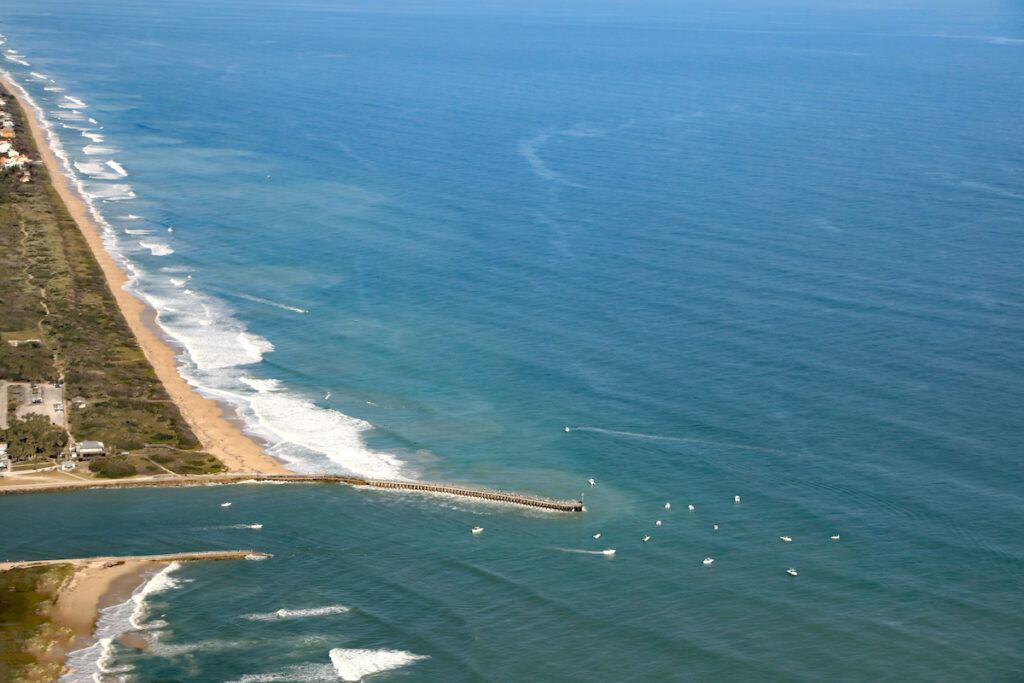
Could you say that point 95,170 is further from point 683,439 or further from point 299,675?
point 299,675

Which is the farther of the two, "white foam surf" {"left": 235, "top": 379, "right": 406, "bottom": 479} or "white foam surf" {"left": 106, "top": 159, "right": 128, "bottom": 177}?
"white foam surf" {"left": 106, "top": 159, "right": 128, "bottom": 177}

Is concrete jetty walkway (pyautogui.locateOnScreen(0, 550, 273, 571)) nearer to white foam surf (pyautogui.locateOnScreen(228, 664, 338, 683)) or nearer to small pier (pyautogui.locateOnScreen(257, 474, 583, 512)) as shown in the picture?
small pier (pyautogui.locateOnScreen(257, 474, 583, 512))

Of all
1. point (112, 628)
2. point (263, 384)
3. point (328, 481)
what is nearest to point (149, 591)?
point (112, 628)

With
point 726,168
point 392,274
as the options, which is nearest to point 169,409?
point 392,274

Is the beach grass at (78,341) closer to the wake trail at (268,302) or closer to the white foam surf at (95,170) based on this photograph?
the wake trail at (268,302)

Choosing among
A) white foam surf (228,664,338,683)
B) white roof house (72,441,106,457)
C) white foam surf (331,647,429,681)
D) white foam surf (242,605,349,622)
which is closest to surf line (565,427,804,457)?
white foam surf (242,605,349,622)

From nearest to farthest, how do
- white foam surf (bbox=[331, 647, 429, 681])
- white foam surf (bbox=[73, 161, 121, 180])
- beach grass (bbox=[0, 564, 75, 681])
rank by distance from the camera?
1. beach grass (bbox=[0, 564, 75, 681])
2. white foam surf (bbox=[331, 647, 429, 681])
3. white foam surf (bbox=[73, 161, 121, 180])

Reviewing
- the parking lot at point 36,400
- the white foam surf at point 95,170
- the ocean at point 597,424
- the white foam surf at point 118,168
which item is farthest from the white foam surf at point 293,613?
the white foam surf at point 118,168
